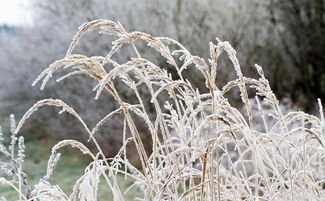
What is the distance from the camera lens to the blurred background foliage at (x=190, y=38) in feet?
33.0

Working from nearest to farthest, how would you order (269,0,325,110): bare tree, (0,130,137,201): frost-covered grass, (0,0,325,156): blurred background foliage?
1. (0,130,137,201): frost-covered grass
2. (0,0,325,156): blurred background foliage
3. (269,0,325,110): bare tree

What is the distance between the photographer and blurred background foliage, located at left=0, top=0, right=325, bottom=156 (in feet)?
33.0

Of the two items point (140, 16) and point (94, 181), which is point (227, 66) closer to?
point (140, 16)

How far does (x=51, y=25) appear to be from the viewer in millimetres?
10508

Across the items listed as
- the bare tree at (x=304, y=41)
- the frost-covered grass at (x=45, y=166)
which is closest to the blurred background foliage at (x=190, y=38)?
the bare tree at (x=304, y=41)

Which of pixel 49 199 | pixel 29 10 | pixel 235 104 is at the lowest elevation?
pixel 49 199

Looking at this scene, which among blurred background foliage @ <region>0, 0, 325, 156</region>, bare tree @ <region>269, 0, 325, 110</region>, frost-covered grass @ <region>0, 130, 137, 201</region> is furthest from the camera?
bare tree @ <region>269, 0, 325, 110</region>

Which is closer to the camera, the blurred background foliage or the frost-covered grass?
the frost-covered grass

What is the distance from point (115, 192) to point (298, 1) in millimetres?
9213

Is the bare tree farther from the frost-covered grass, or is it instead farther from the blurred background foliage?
→ the frost-covered grass

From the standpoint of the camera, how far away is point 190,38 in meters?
10.0

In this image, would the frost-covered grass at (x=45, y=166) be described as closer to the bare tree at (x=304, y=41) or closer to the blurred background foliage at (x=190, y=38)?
the blurred background foliage at (x=190, y=38)

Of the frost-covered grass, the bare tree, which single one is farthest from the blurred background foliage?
the frost-covered grass

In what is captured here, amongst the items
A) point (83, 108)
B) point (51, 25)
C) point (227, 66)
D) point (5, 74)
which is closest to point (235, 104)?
point (227, 66)
